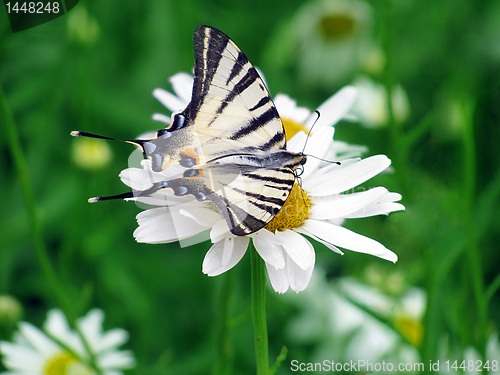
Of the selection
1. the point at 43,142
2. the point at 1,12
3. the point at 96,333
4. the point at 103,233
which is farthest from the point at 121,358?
the point at 1,12

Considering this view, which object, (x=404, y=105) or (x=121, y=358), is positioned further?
(x=404, y=105)

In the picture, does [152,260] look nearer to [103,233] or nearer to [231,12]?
[103,233]

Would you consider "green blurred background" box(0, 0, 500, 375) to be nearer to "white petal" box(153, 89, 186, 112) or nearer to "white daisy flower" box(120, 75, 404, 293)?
"white daisy flower" box(120, 75, 404, 293)

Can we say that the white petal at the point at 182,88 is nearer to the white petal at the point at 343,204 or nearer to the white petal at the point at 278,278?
the white petal at the point at 343,204

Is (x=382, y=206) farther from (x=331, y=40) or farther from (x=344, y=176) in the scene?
(x=331, y=40)

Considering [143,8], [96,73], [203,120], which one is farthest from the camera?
[143,8]

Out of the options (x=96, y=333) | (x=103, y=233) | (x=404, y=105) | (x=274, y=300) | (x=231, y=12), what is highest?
(x=231, y=12)

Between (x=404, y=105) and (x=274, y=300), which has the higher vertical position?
(x=404, y=105)

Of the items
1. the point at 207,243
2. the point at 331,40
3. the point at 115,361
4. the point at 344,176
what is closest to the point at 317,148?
the point at 344,176
